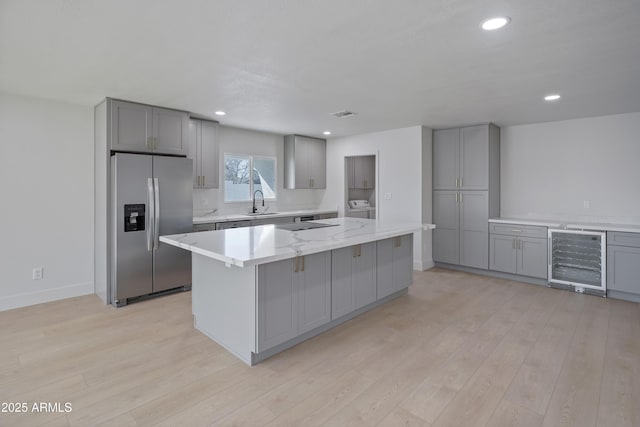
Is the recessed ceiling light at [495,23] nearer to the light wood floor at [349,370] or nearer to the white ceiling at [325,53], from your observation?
the white ceiling at [325,53]

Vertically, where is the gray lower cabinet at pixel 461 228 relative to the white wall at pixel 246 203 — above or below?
below

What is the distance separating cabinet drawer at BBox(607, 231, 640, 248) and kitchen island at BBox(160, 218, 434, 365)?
8.56ft

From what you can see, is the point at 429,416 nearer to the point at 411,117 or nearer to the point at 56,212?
the point at 411,117

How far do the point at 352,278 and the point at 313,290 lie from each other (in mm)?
556

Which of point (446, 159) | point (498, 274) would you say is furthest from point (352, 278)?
point (446, 159)

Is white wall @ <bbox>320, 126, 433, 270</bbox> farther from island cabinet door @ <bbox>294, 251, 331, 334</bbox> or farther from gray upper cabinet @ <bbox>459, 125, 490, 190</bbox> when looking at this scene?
island cabinet door @ <bbox>294, 251, 331, 334</bbox>

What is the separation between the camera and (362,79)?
3.10m

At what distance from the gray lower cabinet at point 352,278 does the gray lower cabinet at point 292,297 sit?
9 cm

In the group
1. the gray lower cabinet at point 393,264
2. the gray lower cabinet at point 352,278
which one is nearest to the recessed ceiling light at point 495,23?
the gray lower cabinet at point 352,278

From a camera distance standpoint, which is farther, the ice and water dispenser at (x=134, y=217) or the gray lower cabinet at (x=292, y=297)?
the ice and water dispenser at (x=134, y=217)

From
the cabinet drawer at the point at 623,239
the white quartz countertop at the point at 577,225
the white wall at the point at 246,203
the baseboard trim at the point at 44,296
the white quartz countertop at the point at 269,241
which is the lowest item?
the baseboard trim at the point at 44,296

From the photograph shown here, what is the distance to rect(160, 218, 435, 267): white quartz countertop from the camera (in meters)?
2.23

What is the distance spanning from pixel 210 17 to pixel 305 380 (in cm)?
240

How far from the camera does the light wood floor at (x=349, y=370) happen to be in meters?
1.93
